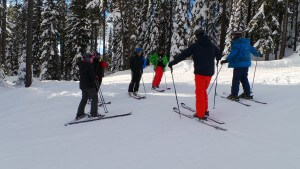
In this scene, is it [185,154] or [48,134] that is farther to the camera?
[48,134]

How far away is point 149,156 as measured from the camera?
6113 mm

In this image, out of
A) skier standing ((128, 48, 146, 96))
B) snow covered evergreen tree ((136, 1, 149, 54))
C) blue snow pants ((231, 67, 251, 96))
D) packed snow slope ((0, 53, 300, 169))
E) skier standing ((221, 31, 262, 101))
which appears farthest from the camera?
snow covered evergreen tree ((136, 1, 149, 54))

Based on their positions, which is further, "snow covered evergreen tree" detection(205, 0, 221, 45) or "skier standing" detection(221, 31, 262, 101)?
"snow covered evergreen tree" detection(205, 0, 221, 45)

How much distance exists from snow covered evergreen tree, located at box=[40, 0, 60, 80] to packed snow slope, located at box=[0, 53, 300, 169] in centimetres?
2475

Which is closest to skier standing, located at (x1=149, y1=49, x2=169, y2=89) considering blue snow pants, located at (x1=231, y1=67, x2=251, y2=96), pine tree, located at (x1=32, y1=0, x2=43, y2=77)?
blue snow pants, located at (x1=231, y1=67, x2=251, y2=96)

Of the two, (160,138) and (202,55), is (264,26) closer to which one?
(202,55)

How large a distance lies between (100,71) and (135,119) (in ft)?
11.2

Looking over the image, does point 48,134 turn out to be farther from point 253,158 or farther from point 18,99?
point 18,99

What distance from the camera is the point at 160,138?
710 centimetres

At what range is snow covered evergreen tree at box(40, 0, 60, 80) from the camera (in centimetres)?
3619

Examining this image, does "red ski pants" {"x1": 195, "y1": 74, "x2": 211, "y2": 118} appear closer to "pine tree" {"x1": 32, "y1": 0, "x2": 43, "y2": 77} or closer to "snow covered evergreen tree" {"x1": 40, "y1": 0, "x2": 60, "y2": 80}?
"snow covered evergreen tree" {"x1": 40, "y1": 0, "x2": 60, "y2": 80}

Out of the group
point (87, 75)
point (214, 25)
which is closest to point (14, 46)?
point (214, 25)

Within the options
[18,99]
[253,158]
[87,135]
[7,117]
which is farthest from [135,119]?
[18,99]

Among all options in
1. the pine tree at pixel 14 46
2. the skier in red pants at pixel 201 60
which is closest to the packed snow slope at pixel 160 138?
the skier in red pants at pixel 201 60
